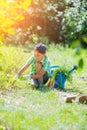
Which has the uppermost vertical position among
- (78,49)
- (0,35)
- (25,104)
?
(78,49)

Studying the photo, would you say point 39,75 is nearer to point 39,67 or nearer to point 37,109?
point 39,67

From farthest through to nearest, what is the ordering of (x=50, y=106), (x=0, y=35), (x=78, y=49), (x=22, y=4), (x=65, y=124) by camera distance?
(x=50, y=106) < (x=65, y=124) < (x=0, y=35) < (x=22, y=4) < (x=78, y=49)

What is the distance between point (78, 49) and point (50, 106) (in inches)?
142

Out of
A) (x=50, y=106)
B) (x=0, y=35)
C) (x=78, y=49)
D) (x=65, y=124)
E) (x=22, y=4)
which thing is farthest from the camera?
(x=50, y=106)

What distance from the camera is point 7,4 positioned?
4.50 meters

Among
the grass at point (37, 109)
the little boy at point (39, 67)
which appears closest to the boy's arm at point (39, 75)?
the little boy at point (39, 67)

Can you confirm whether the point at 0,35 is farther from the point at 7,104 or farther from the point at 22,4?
the point at 7,104

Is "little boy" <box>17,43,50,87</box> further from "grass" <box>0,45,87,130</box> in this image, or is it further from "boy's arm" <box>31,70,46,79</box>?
"grass" <box>0,45,87,130</box>

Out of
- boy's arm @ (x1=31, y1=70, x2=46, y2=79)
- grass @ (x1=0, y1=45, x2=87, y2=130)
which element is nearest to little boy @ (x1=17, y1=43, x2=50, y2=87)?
boy's arm @ (x1=31, y1=70, x2=46, y2=79)

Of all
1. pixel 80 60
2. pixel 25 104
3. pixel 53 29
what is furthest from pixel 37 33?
pixel 80 60

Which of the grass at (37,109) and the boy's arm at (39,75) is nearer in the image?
the grass at (37,109)

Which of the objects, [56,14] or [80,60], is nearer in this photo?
[80,60]

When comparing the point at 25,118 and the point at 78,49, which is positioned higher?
the point at 78,49

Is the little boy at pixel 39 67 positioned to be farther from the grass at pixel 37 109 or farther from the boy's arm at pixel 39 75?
the grass at pixel 37 109
